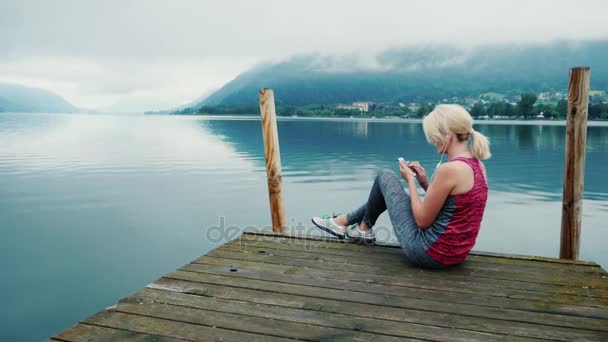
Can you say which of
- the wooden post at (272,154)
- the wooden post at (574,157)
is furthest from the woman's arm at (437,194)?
the wooden post at (272,154)

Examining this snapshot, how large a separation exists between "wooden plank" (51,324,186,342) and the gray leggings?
2.25 meters

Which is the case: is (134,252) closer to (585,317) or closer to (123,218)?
(123,218)

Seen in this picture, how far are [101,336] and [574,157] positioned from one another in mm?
4679

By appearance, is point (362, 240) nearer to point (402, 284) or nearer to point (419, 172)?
point (419, 172)

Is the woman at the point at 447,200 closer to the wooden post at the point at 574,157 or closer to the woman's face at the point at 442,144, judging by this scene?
the woman's face at the point at 442,144

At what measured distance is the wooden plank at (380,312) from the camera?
311 cm

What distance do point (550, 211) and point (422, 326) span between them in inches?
489

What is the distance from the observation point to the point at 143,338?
3.03 m

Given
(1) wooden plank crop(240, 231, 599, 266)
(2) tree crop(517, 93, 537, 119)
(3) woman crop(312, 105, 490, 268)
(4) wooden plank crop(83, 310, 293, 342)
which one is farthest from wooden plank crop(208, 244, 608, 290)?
(2) tree crop(517, 93, 537, 119)

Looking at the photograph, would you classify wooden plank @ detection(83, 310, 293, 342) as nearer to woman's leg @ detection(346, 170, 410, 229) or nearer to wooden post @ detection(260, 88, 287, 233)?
woman's leg @ detection(346, 170, 410, 229)

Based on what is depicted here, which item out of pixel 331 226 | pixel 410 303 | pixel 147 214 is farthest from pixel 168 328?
pixel 147 214

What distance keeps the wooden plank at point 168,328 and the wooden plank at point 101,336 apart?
43 millimetres

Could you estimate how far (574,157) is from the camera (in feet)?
15.9

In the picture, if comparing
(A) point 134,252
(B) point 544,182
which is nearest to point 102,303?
(A) point 134,252
